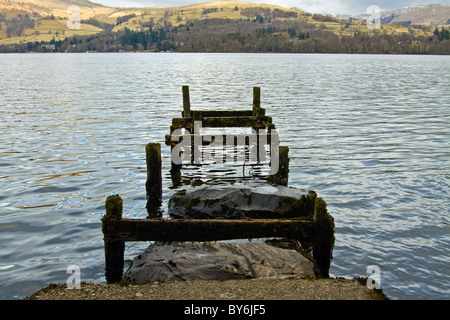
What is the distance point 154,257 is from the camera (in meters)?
8.00

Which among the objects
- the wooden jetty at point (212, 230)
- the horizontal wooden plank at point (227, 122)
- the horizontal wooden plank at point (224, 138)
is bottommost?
the wooden jetty at point (212, 230)

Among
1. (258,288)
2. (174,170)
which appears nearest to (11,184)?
(174,170)

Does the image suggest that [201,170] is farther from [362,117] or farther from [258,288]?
[362,117]

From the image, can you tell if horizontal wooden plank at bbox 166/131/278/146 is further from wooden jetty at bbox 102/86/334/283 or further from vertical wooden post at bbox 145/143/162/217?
wooden jetty at bbox 102/86/334/283

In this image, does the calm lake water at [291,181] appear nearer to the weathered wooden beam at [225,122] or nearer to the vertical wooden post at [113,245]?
the vertical wooden post at [113,245]

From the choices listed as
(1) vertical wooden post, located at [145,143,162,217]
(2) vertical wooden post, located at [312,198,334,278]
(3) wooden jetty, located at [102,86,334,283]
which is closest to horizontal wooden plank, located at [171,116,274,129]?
(1) vertical wooden post, located at [145,143,162,217]

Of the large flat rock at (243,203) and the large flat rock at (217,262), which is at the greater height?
the large flat rock at (243,203)

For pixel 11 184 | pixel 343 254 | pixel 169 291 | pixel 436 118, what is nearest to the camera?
pixel 169 291

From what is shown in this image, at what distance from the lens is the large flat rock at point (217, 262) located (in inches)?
289

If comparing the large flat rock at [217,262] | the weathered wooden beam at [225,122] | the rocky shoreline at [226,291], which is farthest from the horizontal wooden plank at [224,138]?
the rocky shoreline at [226,291]

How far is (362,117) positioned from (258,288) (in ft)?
80.7

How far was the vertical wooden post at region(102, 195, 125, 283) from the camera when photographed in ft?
25.1

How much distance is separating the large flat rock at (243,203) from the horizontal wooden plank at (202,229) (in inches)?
80.9

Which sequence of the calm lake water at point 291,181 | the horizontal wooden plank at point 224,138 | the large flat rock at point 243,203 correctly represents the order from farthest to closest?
the horizontal wooden plank at point 224,138, the large flat rock at point 243,203, the calm lake water at point 291,181
